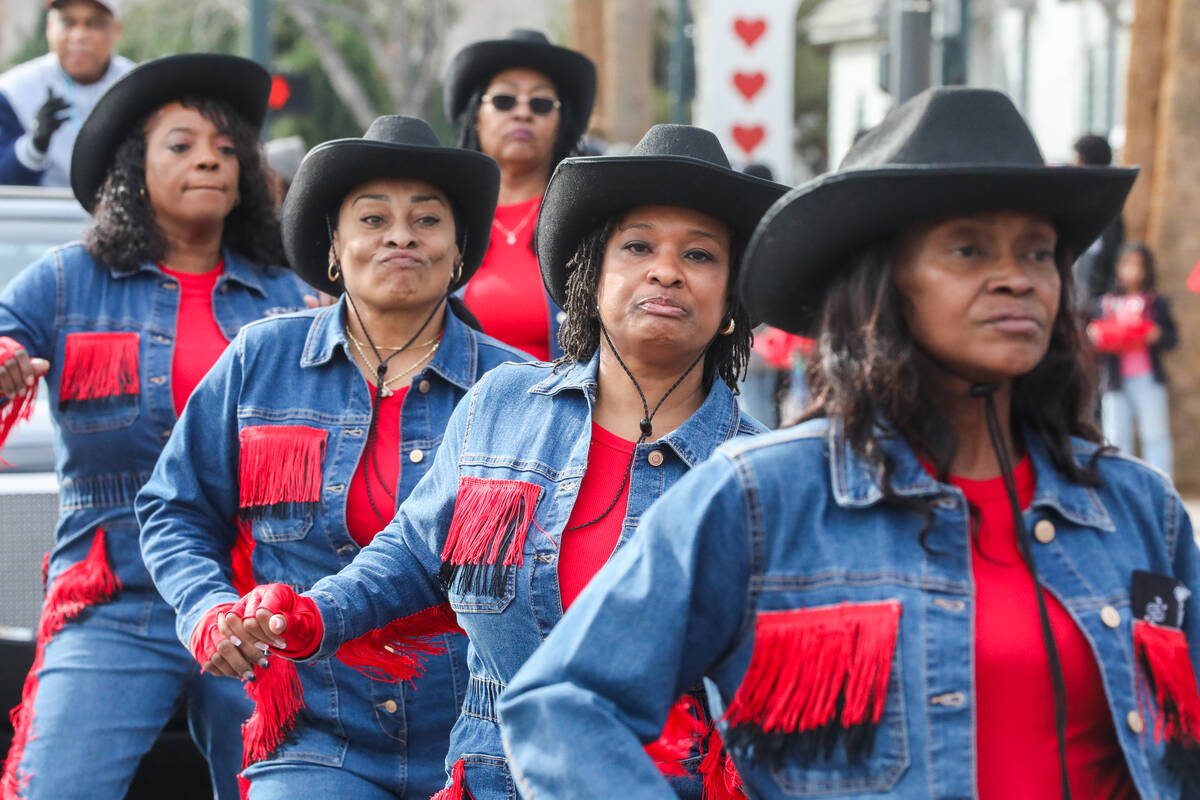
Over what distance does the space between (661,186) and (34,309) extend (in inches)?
78.7

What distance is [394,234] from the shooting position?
4.07 m

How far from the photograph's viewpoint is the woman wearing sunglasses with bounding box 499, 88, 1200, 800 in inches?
88.5

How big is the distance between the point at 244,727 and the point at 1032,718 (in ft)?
6.76

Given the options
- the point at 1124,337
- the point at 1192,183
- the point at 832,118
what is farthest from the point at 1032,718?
the point at 832,118

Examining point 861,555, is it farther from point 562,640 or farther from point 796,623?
point 562,640

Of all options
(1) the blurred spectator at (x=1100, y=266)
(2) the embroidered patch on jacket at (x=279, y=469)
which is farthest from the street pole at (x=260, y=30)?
(2) the embroidered patch on jacket at (x=279, y=469)

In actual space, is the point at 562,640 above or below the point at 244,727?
above

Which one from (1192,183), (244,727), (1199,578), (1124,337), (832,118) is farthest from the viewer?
(832,118)

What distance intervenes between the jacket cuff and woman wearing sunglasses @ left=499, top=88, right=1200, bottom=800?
5117mm

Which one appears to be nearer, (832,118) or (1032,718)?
(1032,718)

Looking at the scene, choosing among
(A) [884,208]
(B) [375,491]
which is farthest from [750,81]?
(A) [884,208]

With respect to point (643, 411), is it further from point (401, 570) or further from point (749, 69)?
point (749, 69)

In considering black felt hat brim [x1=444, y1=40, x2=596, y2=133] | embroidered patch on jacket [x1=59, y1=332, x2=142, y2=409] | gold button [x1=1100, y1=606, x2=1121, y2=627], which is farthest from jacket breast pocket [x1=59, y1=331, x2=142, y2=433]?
gold button [x1=1100, y1=606, x2=1121, y2=627]

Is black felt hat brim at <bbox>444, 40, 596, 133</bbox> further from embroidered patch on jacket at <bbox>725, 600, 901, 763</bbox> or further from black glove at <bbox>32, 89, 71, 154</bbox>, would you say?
embroidered patch on jacket at <bbox>725, 600, 901, 763</bbox>
